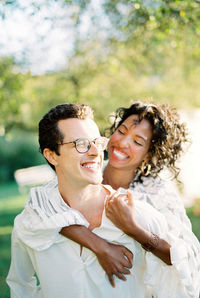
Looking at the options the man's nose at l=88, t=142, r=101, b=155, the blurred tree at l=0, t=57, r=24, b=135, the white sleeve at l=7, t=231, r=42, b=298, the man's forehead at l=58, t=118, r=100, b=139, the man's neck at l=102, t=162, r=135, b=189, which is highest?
the blurred tree at l=0, t=57, r=24, b=135

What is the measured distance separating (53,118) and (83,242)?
86 cm

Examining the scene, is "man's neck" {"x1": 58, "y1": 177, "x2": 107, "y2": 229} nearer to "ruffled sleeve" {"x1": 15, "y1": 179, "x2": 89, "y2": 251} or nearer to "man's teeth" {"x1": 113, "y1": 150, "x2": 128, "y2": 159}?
"ruffled sleeve" {"x1": 15, "y1": 179, "x2": 89, "y2": 251}

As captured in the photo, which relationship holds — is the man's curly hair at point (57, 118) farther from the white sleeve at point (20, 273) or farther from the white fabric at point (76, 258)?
the white sleeve at point (20, 273)

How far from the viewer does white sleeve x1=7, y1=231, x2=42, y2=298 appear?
2592 millimetres

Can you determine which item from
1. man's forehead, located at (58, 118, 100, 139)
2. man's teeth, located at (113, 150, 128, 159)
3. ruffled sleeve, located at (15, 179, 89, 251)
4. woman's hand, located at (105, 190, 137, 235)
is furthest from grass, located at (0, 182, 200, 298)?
man's forehead, located at (58, 118, 100, 139)

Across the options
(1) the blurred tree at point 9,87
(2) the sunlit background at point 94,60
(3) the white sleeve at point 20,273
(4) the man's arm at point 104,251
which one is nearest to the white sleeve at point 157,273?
(4) the man's arm at point 104,251

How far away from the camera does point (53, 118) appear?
8.24ft

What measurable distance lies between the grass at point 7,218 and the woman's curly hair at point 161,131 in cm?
348

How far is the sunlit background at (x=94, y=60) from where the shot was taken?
184 inches

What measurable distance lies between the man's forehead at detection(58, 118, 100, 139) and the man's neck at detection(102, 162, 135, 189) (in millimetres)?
1251

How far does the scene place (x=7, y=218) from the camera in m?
11.9

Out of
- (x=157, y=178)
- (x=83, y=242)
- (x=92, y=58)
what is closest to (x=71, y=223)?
(x=83, y=242)

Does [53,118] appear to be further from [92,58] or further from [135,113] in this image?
[92,58]

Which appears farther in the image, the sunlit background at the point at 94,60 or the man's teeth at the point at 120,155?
the sunlit background at the point at 94,60
